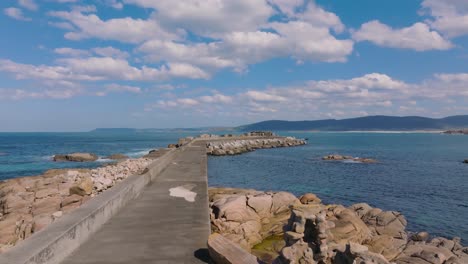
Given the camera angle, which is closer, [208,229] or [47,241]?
[47,241]

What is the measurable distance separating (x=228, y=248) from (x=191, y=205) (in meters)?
5.03

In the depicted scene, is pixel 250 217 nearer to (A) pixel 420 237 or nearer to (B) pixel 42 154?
(A) pixel 420 237

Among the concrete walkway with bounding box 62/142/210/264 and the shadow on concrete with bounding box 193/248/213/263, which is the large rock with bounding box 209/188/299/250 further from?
the shadow on concrete with bounding box 193/248/213/263

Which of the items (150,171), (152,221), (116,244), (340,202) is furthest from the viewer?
(340,202)

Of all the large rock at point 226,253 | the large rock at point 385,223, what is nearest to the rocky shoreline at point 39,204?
the large rock at point 226,253

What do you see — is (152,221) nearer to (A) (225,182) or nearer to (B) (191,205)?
(B) (191,205)

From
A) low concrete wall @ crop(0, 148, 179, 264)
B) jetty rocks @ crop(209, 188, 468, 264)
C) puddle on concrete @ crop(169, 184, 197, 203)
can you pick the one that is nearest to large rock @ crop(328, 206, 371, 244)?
jetty rocks @ crop(209, 188, 468, 264)

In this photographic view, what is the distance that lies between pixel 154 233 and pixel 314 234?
13.5ft

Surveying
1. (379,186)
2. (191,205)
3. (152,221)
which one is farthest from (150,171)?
(379,186)

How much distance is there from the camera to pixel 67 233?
709cm

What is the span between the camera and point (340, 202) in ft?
82.3

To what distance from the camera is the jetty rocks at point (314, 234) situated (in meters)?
6.28

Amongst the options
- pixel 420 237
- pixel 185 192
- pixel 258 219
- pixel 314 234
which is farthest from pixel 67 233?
pixel 420 237

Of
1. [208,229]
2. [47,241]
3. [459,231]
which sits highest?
[47,241]
